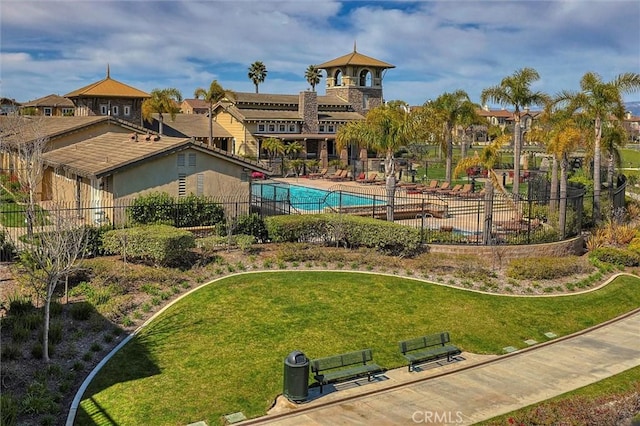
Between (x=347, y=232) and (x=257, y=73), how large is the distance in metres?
77.0

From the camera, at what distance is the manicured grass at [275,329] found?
40.7 ft

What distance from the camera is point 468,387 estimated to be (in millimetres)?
13414

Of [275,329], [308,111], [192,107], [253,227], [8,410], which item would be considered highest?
[192,107]

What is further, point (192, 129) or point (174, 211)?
point (192, 129)

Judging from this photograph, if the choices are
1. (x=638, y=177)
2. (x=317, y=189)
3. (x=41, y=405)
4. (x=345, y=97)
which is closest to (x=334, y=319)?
(x=41, y=405)

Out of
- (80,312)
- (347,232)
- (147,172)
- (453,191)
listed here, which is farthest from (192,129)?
(80,312)

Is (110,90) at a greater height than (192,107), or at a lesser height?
lesser

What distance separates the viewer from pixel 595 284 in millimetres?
21891

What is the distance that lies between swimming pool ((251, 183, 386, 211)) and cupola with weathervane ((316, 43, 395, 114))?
27.9 meters

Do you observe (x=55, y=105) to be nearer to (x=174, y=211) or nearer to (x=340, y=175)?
(x=340, y=175)

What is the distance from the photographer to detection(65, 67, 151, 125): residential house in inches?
2040

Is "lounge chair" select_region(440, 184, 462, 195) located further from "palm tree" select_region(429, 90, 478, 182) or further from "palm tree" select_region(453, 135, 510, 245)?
"palm tree" select_region(453, 135, 510, 245)

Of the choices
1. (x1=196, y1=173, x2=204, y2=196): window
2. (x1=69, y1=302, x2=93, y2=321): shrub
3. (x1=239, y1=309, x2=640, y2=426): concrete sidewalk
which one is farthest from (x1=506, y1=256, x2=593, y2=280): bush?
(x1=69, y1=302, x2=93, y2=321): shrub

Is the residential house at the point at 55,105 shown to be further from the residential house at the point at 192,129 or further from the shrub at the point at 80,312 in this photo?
the shrub at the point at 80,312
